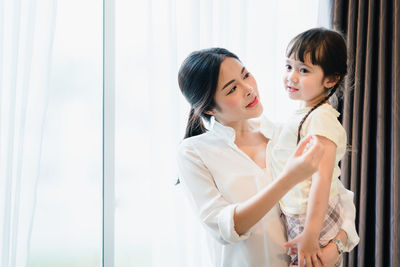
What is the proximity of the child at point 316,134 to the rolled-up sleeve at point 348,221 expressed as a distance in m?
0.03

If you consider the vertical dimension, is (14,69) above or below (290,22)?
below

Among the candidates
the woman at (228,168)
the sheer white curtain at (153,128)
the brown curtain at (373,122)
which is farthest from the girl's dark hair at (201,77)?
the brown curtain at (373,122)

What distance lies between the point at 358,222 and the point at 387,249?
0.61 ft

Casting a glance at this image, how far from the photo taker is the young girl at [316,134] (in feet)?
4.28

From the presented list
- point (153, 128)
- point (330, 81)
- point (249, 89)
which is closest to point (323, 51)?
point (330, 81)

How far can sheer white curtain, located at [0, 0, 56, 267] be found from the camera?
1.66 meters

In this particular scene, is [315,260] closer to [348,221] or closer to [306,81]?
[348,221]

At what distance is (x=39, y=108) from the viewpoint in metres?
Result: 1.74

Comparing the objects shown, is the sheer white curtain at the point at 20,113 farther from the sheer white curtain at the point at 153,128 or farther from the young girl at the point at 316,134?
the young girl at the point at 316,134

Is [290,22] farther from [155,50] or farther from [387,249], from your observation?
[387,249]

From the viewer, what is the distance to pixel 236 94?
1487mm

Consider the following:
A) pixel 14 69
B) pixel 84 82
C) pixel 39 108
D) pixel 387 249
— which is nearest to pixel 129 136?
pixel 84 82

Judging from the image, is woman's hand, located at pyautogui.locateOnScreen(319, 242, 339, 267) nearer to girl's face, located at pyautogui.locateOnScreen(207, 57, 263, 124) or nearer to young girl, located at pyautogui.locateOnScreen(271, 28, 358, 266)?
young girl, located at pyautogui.locateOnScreen(271, 28, 358, 266)

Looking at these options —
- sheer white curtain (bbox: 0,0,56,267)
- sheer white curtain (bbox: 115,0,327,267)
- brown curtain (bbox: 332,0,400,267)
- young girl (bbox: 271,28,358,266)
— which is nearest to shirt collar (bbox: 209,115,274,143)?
young girl (bbox: 271,28,358,266)
